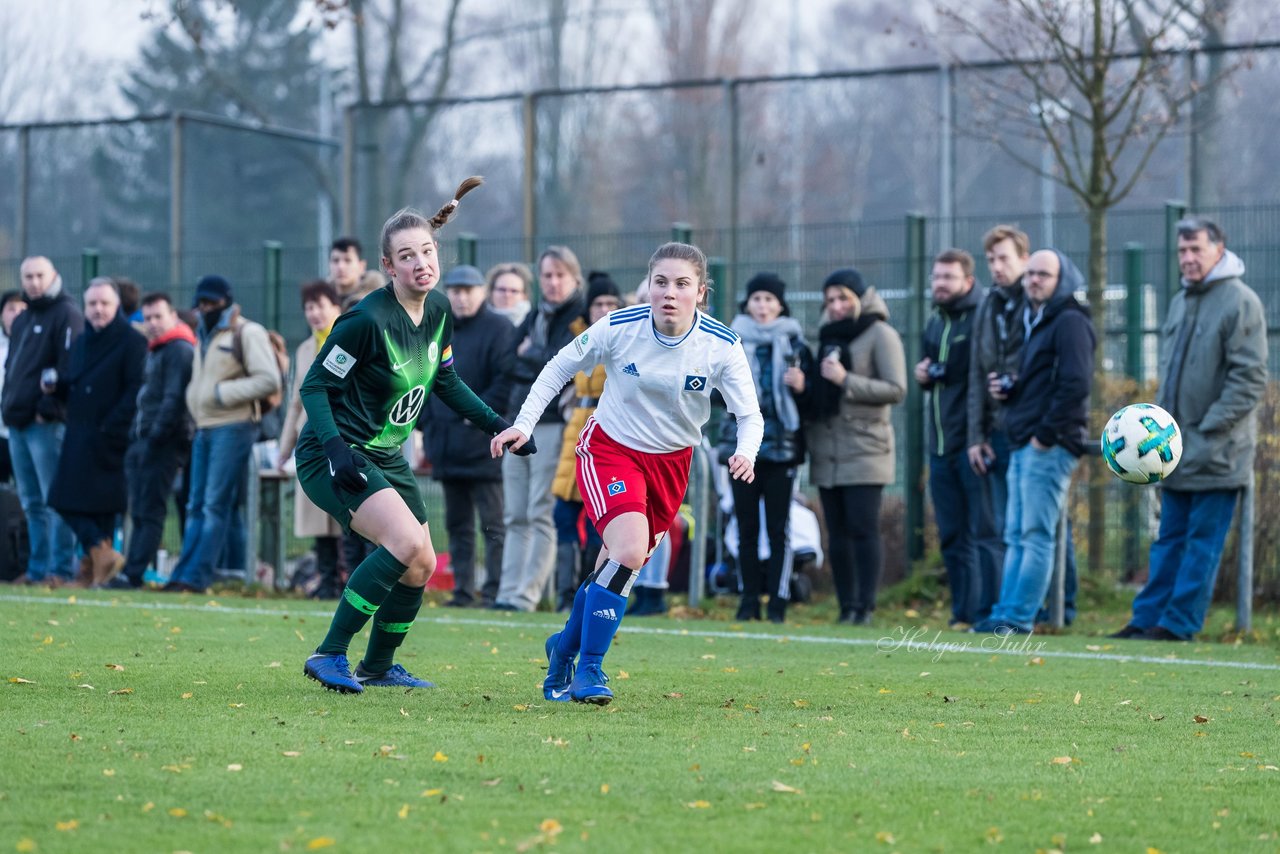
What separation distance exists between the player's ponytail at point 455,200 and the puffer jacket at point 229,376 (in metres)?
6.03

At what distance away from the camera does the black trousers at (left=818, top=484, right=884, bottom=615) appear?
11.7 meters

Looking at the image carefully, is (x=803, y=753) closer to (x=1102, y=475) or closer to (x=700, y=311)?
(x=700, y=311)

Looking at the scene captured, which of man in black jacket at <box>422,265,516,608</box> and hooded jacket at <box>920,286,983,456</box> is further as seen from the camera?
man in black jacket at <box>422,265,516,608</box>

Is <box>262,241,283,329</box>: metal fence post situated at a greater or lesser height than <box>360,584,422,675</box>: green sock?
greater

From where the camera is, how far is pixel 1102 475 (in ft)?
44.2

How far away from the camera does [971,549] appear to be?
11.6 m

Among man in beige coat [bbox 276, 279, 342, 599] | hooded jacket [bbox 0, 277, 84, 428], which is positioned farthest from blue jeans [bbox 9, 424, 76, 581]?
man in beige coat [bbox 276, 279, 342, 599]

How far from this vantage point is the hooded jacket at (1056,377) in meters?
10.7

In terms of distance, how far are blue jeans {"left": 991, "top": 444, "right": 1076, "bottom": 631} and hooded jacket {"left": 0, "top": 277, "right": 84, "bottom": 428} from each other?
24.1ft

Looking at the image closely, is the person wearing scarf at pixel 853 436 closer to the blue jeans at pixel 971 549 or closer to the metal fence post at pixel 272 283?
the blue jeans at pixel 971 549

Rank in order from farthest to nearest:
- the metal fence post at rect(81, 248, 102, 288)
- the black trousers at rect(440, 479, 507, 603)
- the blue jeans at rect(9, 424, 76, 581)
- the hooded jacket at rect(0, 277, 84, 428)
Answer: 1. the metal fence post at rect(81, 248, 102, 288)
2. the blue jeans at rect(9, 424, 76, 581)
3. the hooded jacket at rect(0, 277, 84, 428)
4. the black trousers at rect(440, 479, 507, 603)

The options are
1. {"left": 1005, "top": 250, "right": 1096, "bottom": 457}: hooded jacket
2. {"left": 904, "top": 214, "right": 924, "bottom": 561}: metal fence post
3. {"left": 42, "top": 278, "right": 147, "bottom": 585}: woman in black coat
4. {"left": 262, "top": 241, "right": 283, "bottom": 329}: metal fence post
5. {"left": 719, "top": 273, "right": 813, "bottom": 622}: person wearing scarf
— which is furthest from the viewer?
{"left": 262, "top": 241, "right": 283, "bottom": 329}: metal fence post

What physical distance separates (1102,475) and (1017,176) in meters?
12.7

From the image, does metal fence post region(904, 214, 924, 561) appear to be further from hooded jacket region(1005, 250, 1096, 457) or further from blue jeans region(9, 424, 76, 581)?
blue jeans region(9, 424, 76, 581)
